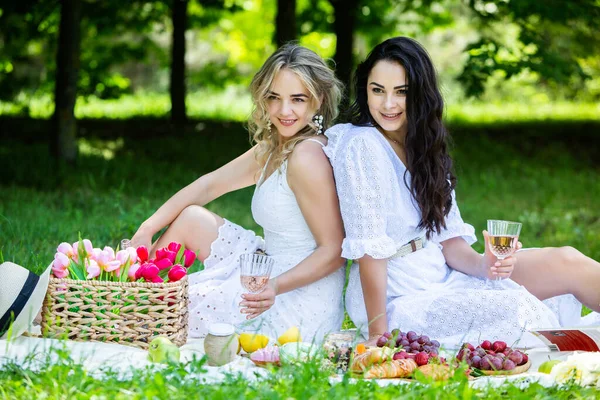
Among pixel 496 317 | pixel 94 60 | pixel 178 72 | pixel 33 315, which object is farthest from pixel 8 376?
pixel 94 60

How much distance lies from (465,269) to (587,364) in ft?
3.15

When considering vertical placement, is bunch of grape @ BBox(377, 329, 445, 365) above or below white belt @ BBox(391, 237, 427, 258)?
below

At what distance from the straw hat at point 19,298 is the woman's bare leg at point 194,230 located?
80 centimetres

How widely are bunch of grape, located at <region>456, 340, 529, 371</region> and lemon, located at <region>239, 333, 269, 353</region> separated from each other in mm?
841

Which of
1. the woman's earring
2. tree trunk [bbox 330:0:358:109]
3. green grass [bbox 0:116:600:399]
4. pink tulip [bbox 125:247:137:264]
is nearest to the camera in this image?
green grass [bbox 0:116:600:399]

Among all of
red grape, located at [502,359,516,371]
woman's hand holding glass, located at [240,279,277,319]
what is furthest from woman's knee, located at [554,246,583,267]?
woman's hand holding glass, located at [240,279,277,319]

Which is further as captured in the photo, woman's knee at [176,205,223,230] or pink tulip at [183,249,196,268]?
woman's knee at [176,205,223,230]

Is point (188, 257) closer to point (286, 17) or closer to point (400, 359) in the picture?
point (400, 359)

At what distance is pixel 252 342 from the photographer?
3.78 metres

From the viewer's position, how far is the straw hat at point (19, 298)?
3656 mm

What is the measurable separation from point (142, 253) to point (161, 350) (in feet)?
2.19

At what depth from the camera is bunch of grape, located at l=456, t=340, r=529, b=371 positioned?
3578mm

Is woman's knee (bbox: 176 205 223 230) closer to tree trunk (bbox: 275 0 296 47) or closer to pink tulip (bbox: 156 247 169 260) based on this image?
pink tulip (bbox: 156 247 169 260)

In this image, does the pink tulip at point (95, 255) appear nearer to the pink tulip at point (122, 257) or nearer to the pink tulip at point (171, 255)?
the pink tulip at point (122, 257)
